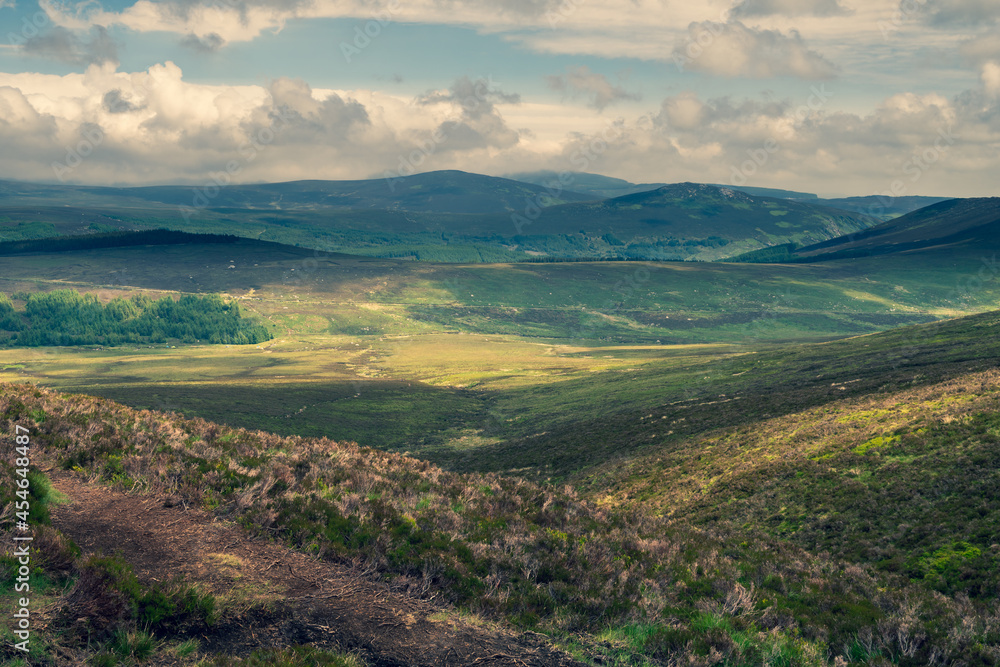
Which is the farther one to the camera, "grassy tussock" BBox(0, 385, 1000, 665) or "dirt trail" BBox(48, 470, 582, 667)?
"grassy tussock" BBox(0, 385, 1000, 665)

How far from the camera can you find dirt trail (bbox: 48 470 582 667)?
11.4 meters

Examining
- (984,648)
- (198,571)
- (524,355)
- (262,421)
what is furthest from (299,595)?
(524,355)

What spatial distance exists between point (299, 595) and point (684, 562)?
1111 centimetres

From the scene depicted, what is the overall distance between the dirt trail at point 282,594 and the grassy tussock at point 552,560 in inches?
36.4

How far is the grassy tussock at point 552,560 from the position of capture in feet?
45.3

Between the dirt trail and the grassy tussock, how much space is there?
923 mm

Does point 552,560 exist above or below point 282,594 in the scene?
below

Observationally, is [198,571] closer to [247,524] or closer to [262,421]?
[247,524]

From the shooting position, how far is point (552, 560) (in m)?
17.1

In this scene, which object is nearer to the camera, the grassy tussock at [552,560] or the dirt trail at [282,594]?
the dirt trail at [282,594]

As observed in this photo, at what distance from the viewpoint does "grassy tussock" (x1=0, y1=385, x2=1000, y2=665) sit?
543 inches

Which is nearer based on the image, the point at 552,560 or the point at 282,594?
the point at 282,594

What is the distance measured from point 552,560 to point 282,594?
7.07 metres

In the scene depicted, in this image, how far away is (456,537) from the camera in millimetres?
17469
